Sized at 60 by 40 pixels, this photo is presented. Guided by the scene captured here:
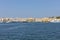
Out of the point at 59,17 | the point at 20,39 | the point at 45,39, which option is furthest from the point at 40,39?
the point at 59,17

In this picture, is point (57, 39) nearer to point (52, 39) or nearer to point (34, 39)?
point (52, 39)

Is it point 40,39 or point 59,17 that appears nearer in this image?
point 40,39

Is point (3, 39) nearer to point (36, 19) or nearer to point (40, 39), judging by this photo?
point (40, 39)

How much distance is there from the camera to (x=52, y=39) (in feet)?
94.8

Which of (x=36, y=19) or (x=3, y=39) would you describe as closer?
(x=3, y=39)

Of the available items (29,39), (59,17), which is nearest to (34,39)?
(29,39)

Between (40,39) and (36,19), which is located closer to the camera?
(40,39)

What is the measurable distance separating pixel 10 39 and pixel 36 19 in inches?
5693

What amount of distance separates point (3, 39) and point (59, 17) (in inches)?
5421

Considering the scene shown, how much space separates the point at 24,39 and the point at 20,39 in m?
0.51

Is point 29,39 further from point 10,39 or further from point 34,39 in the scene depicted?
point 10,39

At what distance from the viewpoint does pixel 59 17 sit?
165 meters

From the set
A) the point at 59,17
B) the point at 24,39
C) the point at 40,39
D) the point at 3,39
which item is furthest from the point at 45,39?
the point at 59,17

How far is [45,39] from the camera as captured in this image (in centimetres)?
2906
